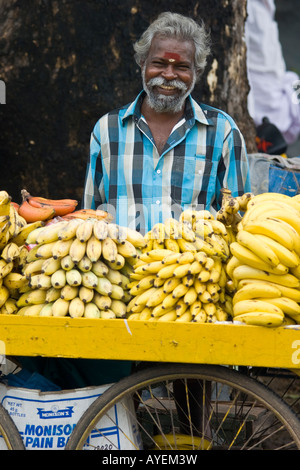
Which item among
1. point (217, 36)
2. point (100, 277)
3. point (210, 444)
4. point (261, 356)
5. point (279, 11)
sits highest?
point (279, 11)

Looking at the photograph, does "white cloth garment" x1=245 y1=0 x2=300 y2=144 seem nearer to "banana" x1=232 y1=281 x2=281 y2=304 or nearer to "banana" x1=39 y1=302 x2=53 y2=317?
"banana" x1=232 y1=281 x2=281 y2=304

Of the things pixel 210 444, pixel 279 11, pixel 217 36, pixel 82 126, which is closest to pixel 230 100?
pixel 217 36

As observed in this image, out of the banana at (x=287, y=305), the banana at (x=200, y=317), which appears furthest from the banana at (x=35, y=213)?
the banana at (x=287, y=305)

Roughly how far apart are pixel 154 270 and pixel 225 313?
1.15 feet

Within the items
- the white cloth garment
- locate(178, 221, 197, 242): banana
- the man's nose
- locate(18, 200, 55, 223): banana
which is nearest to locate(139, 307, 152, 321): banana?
locate(178, 221, 197, 242): banana

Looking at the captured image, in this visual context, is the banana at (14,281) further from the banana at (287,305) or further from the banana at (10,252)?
the banana at (287,305)

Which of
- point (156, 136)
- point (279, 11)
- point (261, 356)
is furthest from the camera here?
point (279, 11)

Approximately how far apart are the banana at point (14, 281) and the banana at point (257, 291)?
91 cm

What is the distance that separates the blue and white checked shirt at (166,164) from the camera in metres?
3.81

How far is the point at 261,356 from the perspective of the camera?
2.49 m

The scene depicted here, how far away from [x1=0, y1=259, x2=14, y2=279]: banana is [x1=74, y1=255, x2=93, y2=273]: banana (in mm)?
310

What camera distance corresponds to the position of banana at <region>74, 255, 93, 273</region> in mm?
2707

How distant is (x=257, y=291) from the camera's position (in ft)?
8.48
